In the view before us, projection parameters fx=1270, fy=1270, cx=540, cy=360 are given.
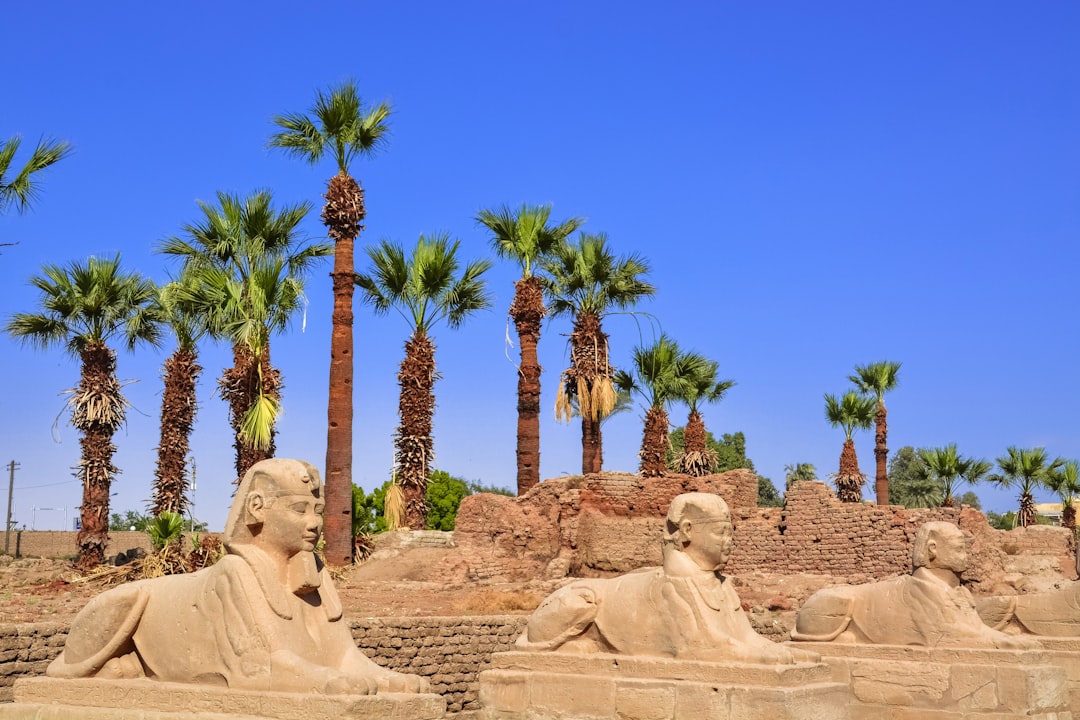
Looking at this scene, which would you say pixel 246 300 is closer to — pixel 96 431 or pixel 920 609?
pixel 96 431

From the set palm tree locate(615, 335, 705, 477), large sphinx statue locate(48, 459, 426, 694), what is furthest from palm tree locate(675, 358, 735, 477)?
large sphinx statue locate(48, 459, 426, 694)

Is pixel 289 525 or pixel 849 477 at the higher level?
pixel 849 477

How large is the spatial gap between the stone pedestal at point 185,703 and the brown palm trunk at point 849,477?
1218 inches

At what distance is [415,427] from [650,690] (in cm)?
1772

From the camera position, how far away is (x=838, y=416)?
38406 millimetres

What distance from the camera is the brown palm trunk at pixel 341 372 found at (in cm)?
2273

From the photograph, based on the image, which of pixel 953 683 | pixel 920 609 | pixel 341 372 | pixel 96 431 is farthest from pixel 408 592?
pixel 953 683

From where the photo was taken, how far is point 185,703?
641 cm

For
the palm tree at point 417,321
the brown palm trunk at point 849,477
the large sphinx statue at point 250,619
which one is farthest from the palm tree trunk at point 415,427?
the large sphinx statue at point 250,619

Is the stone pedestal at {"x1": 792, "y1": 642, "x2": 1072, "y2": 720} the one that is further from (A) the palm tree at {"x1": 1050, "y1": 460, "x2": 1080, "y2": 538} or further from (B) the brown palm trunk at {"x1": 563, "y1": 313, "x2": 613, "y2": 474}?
(A) the palm tree at {"x1": 1050, "y1": 460, "x2": 1080, "y2": 538}

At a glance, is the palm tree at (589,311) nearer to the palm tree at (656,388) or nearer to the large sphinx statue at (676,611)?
the palm tree at (656,388)

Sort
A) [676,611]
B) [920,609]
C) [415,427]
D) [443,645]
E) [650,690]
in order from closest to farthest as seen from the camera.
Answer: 1. [650,690]
2. [676,611]
3. [920,609]
4. [443,645]
5. [415,427]

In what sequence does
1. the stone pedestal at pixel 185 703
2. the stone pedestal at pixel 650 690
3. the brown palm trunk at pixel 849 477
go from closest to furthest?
1. the stone pedestal at pixel 185 703
2. the stone pedestal at pixel 650 690
3. the brown palm trunk at pixel 849 477

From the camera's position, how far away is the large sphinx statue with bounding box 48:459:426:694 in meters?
6.34
